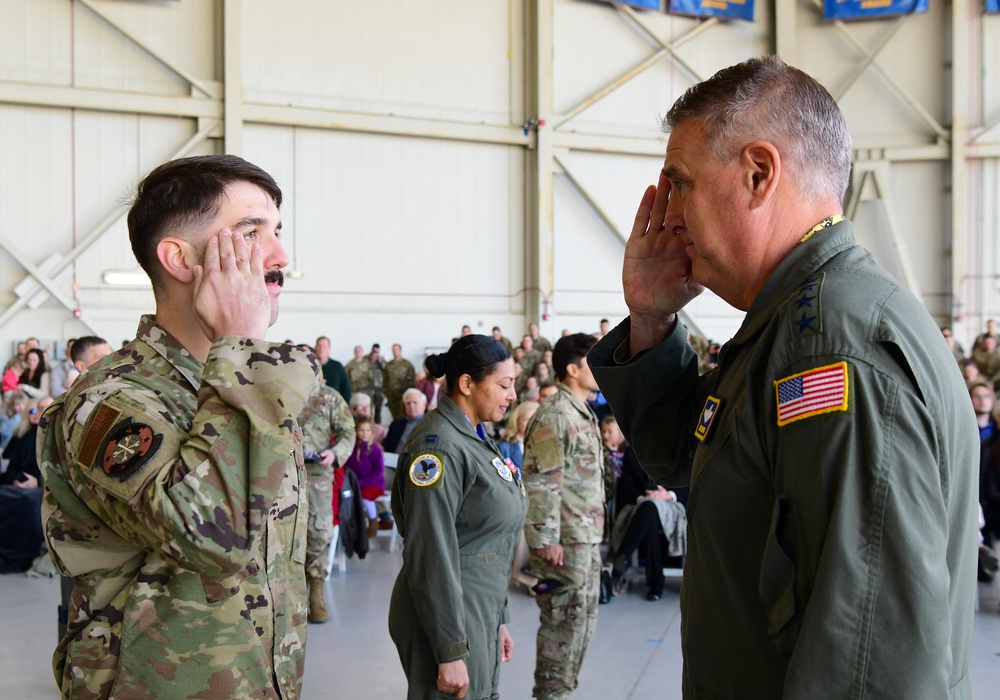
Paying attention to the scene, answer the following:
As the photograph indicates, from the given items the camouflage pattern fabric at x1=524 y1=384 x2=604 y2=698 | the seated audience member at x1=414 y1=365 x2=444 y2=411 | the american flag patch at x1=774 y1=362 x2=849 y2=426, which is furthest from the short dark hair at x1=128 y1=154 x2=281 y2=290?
the seated audience member at x1=414 y1=365 x2=444 y2=411

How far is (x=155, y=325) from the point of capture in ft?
5.34

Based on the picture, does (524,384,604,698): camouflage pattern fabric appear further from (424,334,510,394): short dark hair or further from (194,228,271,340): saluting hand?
(194,228,271,340): saluting hand

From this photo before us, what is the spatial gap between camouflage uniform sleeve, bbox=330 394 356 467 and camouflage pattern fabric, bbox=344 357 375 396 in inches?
270

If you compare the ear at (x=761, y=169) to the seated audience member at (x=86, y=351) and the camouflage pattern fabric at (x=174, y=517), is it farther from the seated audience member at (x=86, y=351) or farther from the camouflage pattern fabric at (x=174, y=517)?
the seated audience member at (x=86, y=351)

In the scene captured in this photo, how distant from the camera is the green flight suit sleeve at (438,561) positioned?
2.81 m

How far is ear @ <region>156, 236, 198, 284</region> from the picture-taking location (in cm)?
155

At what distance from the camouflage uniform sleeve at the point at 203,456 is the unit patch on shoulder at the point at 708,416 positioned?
64cm

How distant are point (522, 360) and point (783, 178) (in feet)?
37.6

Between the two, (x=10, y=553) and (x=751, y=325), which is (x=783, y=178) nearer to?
(x=751, y=325)

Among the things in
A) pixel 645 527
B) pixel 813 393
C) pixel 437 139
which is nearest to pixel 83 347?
pixel 645 527

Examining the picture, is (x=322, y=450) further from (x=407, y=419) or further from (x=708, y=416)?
(x=708, y=416)

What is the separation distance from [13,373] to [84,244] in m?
2.17

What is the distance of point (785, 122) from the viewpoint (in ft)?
4.38

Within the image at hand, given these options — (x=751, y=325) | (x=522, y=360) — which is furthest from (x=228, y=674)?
(x=522, y=360)
